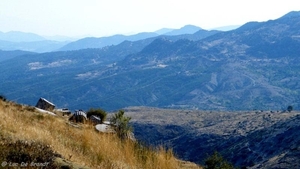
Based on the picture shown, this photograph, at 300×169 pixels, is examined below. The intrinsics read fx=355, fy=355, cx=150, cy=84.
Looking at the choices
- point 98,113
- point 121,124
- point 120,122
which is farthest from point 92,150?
point 98,113

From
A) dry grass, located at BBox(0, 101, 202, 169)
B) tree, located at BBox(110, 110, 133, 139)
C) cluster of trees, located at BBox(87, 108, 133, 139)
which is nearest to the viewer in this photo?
dry grass, located at BBox(0, 101, 202, 169)

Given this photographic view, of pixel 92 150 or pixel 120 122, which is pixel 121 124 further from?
pixel 92 150

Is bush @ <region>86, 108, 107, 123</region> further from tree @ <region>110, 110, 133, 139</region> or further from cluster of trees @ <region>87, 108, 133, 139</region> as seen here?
tree @ <region>110, 110, 133, 139</region>

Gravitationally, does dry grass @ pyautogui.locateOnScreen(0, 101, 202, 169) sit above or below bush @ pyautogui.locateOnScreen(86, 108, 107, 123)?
above

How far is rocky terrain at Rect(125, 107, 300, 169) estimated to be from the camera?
72.2 meters

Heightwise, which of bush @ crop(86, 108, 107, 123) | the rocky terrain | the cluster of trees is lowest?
the rocky terrain

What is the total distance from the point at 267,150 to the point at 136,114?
97.5m

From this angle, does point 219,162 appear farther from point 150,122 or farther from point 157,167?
point 150,122

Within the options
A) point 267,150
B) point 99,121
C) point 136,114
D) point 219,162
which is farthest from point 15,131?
point 136,114

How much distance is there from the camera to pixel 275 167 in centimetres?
5128

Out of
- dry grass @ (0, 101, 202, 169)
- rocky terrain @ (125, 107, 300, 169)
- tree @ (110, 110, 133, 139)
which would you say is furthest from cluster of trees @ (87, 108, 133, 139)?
rocky terrain @ (125, 107, 300, 169)

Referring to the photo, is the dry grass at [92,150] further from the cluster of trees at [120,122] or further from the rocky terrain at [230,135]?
the rocky terrain at [230,135]

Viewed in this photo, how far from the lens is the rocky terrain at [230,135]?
72163 millimetres

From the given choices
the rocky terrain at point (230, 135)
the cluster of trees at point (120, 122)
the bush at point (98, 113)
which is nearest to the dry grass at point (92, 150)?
the cluster of trees at point (120, 122)
